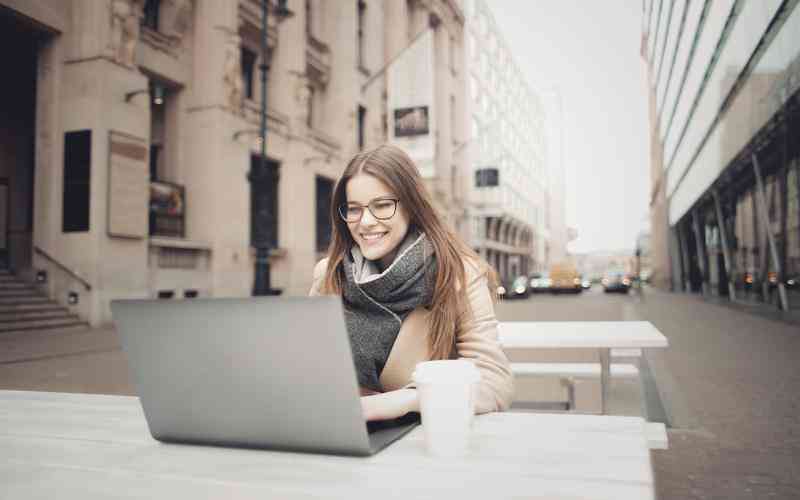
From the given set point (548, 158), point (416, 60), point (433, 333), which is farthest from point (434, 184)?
point (548, 158)

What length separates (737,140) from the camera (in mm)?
14945

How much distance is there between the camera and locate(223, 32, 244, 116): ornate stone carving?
16.2 meters

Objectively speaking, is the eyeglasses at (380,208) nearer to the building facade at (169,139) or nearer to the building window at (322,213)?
the building facade at (169,139)

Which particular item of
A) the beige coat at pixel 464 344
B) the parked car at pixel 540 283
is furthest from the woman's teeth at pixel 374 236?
the parked car at pixel 540 283

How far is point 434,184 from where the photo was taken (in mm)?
30891

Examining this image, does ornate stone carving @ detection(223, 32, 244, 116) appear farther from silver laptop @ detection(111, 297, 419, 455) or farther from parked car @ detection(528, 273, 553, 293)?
parked car @ detection(528, 273, 553, 293)

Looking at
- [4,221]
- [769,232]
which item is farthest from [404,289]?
[4,221]

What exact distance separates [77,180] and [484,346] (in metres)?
12.7

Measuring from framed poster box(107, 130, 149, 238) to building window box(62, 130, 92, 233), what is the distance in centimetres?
41

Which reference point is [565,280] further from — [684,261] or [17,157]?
[17,157]

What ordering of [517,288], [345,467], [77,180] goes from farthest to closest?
[517,288] → [77,180] → [345,467]

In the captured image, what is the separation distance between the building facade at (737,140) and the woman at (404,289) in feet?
34.5

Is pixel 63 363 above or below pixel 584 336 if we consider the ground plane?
below

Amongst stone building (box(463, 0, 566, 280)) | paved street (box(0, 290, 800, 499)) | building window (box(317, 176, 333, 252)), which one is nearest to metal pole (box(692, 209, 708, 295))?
stone building (box(463, 0, 566, 280))
